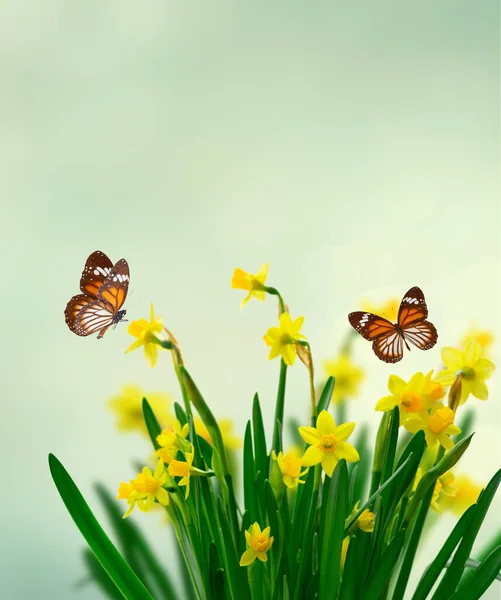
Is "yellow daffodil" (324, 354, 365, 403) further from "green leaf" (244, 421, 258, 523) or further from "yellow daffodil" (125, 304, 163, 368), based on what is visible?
"yellow daffodil" (125, 304, 163, 368)

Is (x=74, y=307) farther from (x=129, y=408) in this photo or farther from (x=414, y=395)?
(x=414, y=395)

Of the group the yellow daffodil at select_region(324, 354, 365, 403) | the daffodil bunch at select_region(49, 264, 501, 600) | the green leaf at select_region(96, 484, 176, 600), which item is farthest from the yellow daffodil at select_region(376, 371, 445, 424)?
the green leaf at select_region(96, 484, 176, 600)

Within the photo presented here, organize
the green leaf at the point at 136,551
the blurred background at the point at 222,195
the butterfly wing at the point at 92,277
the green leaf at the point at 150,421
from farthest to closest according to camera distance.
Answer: the blurred background at the point at 222,195, the green leaf at the point at 136,551, the green leaf at the point at 150,421, the butterfly wing at the point at 92,277

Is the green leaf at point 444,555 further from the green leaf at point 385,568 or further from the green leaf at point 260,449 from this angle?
the green leaf at point 260,449

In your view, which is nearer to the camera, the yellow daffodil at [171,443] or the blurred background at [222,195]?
the yellow daffodil at [171,443]

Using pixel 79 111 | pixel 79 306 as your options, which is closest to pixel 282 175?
pixel 79 111

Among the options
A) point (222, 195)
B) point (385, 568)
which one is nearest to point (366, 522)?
point (385, 568)

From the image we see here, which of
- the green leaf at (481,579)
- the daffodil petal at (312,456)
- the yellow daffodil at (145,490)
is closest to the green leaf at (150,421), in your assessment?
the yellow daffodil at (145,490)
